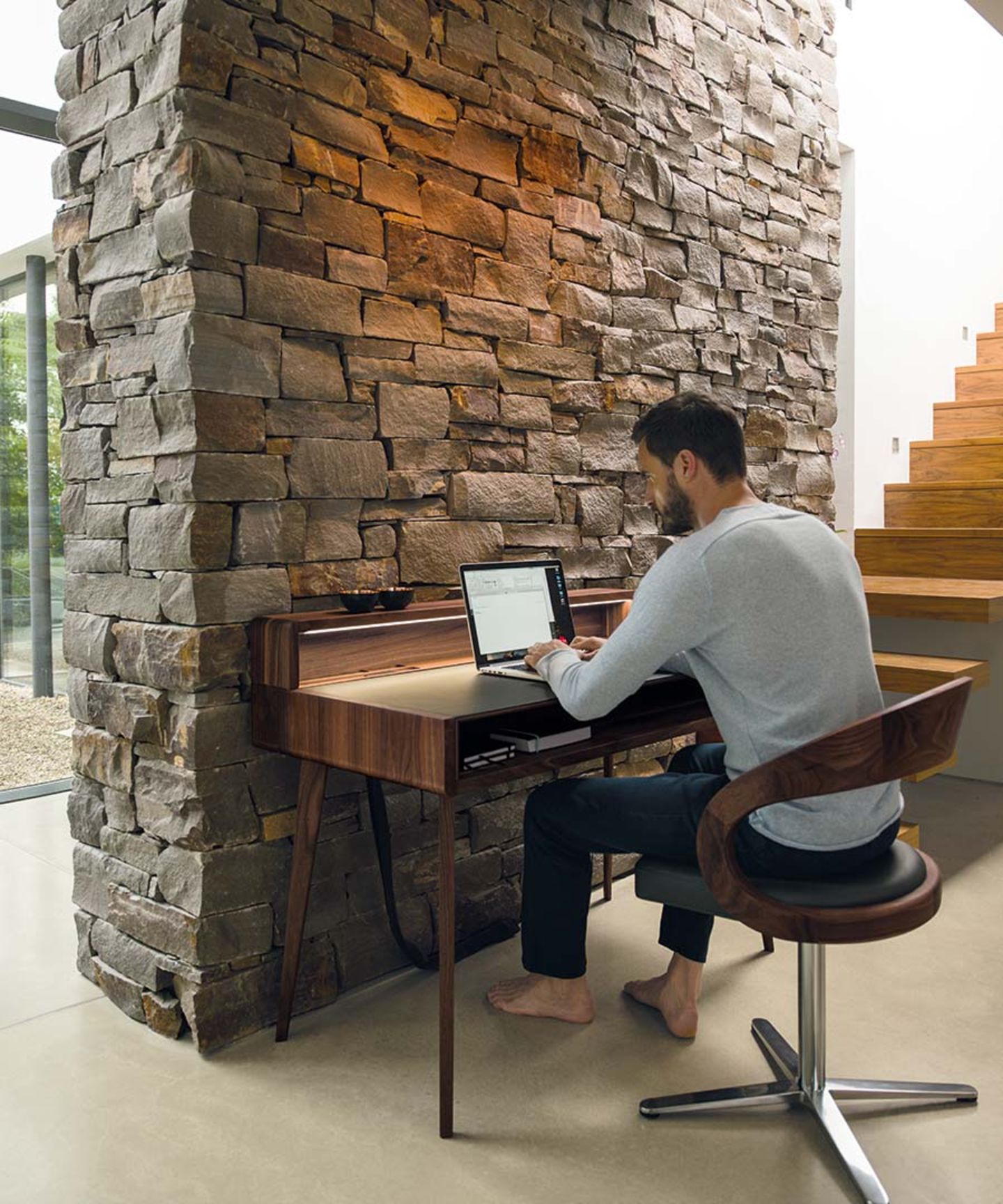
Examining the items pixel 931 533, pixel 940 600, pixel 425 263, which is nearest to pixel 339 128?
pixel 425 263

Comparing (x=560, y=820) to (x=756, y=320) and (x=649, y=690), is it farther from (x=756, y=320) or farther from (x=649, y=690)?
(x=756, y=320)

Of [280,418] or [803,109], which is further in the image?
[803,109]

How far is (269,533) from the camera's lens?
7.46 feet

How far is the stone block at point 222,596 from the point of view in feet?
7.11

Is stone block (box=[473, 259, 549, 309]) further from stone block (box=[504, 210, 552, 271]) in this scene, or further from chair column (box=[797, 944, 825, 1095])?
chair column (box=[797, 944, 825, 1095])

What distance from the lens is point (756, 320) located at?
3652 millimetres

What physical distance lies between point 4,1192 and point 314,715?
94 cm

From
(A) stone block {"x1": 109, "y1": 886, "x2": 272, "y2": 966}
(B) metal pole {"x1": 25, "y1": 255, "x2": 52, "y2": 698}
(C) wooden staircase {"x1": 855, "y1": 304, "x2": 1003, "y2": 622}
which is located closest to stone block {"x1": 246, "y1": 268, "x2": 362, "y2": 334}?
(A) stone block {"x1": 109, "y1": 886, "x2": 272, "y2": 966}

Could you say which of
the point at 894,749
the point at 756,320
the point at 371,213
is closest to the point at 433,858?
the point at 894,749

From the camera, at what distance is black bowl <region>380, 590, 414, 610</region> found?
2.37 meters

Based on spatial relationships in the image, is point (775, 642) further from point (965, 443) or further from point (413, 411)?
point (965, 443)

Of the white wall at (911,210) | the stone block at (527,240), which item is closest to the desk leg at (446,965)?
the stone block at (527,240)

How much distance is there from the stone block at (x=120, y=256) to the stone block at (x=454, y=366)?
2.10ft

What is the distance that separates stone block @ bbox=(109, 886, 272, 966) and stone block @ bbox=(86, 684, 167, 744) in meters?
0.37
